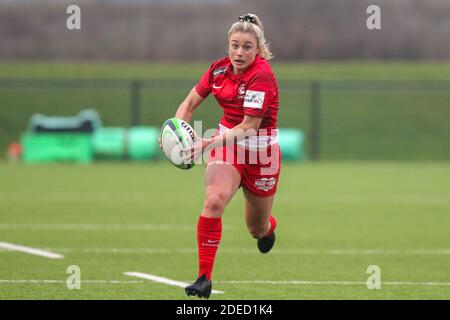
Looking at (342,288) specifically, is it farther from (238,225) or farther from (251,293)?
(238,225)

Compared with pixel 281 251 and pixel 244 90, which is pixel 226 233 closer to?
pixel 281 251

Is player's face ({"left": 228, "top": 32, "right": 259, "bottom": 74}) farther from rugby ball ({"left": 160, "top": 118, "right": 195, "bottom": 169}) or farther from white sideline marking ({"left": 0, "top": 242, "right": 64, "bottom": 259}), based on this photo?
white sideline marking ({"left": 0, "top": 242, "right": 64, "bottom": 259})

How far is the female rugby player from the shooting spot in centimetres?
873

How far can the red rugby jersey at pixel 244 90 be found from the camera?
29.2ft

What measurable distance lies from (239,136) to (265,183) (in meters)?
0.59

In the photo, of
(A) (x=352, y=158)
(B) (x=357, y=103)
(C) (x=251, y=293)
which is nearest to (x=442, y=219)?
(C) (x=251, y=293)

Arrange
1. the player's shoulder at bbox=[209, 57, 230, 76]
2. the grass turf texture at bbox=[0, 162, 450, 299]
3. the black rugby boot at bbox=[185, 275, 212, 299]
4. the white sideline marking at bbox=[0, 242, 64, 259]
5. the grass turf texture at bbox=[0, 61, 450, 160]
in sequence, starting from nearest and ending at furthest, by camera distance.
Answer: the black rugby boot at bbox=[185, 275, 212, 299]
the player's shoulder at bbox=[209, 57, 230, 76]
the grass turf texture at bbox=[0, 162, 450, 299]
the white sideline marking at bbox=[0, 242, 64, 259]
the grass turf texture at bbox=[0, 61, 450, 160]

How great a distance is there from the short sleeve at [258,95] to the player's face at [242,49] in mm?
154

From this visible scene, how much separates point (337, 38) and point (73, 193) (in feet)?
84.4

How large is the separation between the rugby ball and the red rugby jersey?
461 millimetres

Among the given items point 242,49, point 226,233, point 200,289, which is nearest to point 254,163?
point 242,49

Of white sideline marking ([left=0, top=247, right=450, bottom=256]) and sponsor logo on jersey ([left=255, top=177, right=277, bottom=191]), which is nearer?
sponsor logo on jersey ([left=255, top=177, right=277, bottom=191])

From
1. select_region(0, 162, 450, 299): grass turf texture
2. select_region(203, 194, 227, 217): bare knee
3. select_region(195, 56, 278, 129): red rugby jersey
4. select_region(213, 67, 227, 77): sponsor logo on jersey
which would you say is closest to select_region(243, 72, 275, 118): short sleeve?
select_region(195, 56, 278, 129): red rugby jersey

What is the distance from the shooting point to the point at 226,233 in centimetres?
1380
